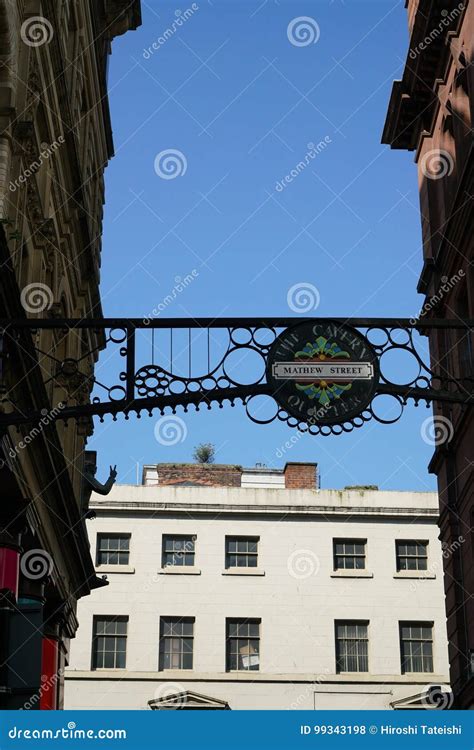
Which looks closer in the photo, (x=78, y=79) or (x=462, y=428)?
(x=462, y=428)

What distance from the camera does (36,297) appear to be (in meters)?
22.2

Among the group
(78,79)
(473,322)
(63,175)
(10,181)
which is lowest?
(473,322)

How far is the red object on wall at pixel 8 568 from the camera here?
15.2 meters

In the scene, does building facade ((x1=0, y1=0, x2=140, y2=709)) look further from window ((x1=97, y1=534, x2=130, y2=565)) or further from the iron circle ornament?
window ((x1=97, y1=534, x2=130, y2=565))

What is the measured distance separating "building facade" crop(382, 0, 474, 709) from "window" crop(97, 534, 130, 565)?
25.9 metres

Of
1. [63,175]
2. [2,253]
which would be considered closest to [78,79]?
[63,175]

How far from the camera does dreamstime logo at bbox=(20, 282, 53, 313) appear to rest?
67.5ft

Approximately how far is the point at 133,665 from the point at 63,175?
1202 inches

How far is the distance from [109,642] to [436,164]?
94.2 ft

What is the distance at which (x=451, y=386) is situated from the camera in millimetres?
26266

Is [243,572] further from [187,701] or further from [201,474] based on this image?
[201,474]

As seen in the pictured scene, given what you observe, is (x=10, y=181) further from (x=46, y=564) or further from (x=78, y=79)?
(x=78, y=79)

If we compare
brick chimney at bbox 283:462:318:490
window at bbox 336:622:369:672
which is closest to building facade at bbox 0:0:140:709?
window at bbox 336:622:369:672

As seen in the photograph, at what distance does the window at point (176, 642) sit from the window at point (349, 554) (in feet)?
23.1
